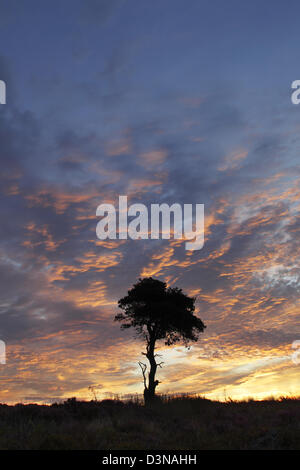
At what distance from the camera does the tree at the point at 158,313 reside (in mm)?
39438

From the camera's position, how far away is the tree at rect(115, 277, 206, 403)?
39.4m

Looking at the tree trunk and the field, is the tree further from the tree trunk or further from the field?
the field

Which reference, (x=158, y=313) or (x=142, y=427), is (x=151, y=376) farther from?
(x=142, y=427)

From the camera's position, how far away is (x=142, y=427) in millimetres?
19438

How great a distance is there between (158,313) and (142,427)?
20.2m

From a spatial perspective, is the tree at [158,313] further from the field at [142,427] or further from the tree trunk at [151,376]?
the field at [142,427]

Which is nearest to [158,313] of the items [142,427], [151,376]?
[151,376]

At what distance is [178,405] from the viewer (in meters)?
29.2

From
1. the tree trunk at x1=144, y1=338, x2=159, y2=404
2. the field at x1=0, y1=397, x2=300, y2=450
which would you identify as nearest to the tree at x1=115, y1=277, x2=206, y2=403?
the tree trunk at x1=144, y1=338, x2=159, y2=404

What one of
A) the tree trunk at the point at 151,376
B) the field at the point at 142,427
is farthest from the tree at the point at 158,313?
the field at the point at 142,427

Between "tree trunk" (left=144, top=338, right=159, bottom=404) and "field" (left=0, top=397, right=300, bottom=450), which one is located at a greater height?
"tree trunk" (left=144, top=338, right=159, bottom=404)

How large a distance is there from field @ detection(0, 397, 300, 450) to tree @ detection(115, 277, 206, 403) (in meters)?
12.0
